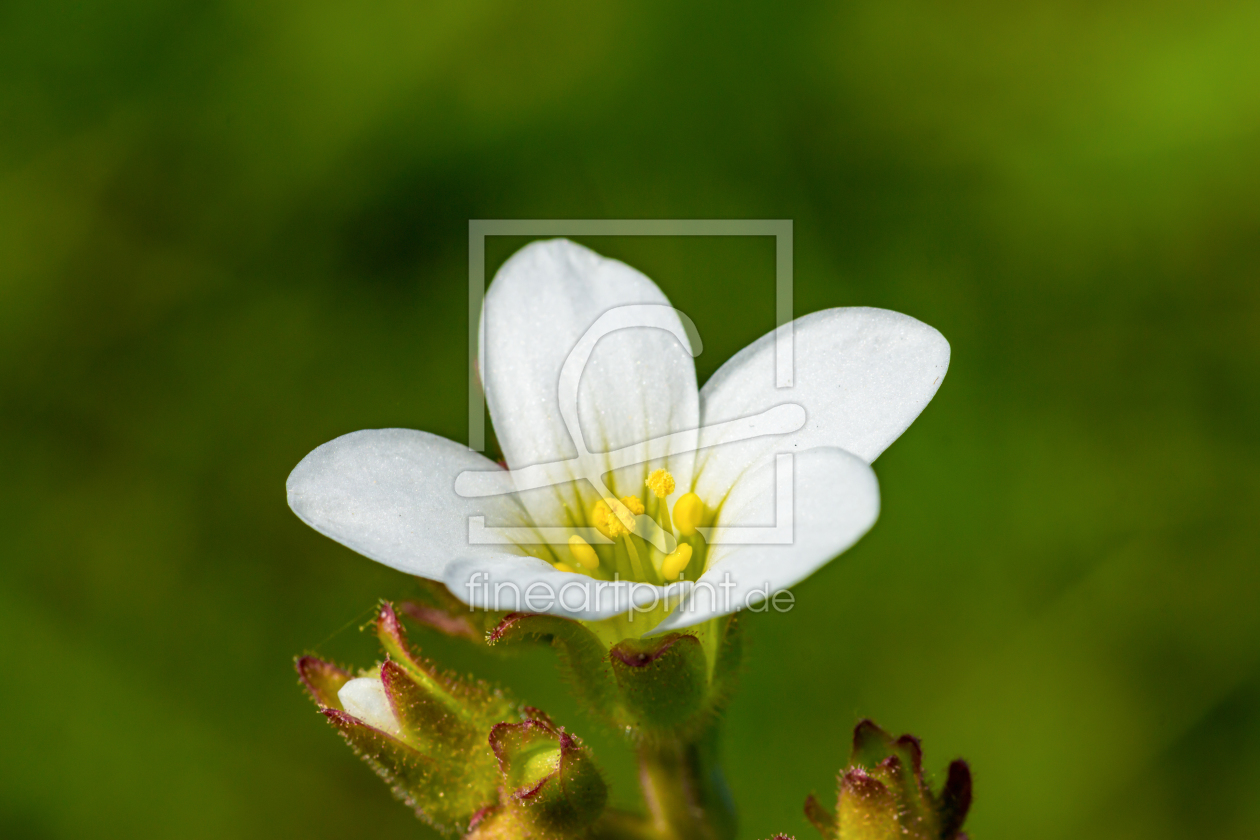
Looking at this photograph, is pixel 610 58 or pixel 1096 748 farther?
pixel 610 58

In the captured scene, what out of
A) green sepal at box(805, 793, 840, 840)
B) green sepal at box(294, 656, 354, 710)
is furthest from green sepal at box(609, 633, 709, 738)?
green sepal at box(294, 656, 354, 710)

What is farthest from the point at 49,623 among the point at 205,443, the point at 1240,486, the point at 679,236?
the point at 1240,486

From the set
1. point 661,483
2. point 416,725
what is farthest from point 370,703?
point 661,483

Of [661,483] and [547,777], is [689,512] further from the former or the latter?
[547,777]

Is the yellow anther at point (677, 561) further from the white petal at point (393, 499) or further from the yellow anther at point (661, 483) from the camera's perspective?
the white petal at point (393, 499)

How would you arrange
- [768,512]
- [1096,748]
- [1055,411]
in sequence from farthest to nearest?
[1055,411] → [1096,748] → [768,512]

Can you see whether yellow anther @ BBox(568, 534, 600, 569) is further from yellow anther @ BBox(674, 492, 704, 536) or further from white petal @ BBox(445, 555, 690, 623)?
white petal @ BBox(445, 555, 690, 623)

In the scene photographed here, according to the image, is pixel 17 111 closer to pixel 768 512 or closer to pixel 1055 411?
pixel 768 512
